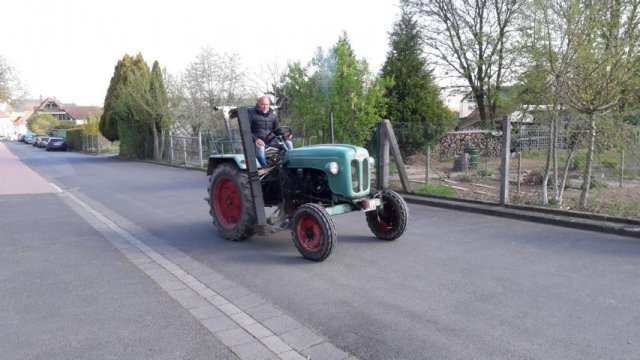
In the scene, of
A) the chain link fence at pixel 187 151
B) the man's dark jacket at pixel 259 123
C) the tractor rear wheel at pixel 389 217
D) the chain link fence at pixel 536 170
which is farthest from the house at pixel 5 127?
the tractor rear wheel at pixel 389 217

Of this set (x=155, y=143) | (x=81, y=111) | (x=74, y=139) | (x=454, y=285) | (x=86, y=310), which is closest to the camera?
(x=86, y=310)

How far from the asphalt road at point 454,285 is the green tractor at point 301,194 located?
0.29 metres

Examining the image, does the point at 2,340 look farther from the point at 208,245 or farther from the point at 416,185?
the point at 416,185

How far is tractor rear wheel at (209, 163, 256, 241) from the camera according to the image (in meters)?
6.55

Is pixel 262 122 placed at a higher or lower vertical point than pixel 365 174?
higher

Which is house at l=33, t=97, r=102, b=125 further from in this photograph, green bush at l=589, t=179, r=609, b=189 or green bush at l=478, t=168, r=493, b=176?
green bush at l=589, t=179, r=609, b=189

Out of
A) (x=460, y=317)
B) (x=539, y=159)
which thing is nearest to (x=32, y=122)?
(x=539, y=159)

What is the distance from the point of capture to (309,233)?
5.88 meters

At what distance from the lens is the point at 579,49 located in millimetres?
7973

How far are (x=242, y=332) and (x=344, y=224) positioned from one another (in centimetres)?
411

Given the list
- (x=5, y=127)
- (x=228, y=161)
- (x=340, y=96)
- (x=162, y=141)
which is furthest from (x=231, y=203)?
(x=5, y=127)

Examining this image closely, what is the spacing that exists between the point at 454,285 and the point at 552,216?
3815 millimetres

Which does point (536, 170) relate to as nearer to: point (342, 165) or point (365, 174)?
point (365, 174)

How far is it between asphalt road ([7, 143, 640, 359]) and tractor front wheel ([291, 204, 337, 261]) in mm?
154
